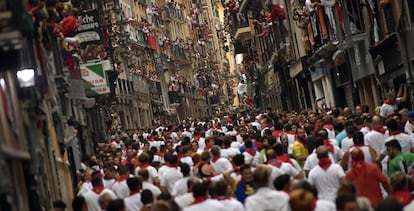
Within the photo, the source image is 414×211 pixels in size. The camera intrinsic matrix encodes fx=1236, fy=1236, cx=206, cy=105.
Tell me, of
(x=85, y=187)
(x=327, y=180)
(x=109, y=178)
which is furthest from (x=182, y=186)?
(x=85, y=187)

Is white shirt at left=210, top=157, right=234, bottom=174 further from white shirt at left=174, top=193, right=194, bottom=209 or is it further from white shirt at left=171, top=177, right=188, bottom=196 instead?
white shirt at left=174, top=193, right=194, bottom=209

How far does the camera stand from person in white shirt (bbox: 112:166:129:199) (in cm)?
1755

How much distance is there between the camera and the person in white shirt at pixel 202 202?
1220 centimetres

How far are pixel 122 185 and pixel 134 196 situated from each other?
5.89ft

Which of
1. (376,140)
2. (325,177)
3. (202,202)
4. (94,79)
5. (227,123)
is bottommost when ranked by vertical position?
(325,177)

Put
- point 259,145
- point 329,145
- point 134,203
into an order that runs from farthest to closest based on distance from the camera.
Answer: point 259,145
point 329,145
point 134,203

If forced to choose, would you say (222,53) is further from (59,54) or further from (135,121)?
(59,54)

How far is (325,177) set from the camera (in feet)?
49.2

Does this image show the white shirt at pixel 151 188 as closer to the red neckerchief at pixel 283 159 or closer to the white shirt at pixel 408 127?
the red neckerchief at pixel 283 159

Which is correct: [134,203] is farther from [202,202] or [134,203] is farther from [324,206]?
[324,206]

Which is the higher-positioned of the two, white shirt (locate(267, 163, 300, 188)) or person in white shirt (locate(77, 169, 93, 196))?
person in white shirt (locate(77, 169, 93, 196))

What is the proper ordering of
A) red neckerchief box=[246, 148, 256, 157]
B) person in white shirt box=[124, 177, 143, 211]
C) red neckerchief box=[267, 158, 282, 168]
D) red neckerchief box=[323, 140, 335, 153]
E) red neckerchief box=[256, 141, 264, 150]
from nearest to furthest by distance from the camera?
Answer: person in white shirt box=[124, 177, 143, 211] < red neckerchief box=[267, 158, 282, 168] < red neckerchief box=[323, 140, 335, 153] < red neckerchief box=[246, 148, 256, 157] < red neckerchief box=[256, 141, 264, 150]

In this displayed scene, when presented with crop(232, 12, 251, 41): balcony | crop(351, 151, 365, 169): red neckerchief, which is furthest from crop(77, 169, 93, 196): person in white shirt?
crop(232, 12, 251, 41): balcony

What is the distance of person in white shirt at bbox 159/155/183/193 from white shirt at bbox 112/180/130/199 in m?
0.68
